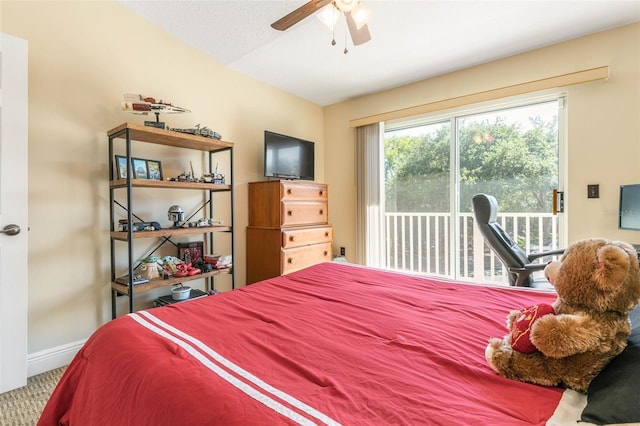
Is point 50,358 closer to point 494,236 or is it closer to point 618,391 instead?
point 618,391

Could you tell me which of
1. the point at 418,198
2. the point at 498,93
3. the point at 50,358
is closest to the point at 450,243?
the point at 418,198

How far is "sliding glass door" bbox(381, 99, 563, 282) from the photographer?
2.90 meters

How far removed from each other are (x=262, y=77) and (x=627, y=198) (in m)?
3.47

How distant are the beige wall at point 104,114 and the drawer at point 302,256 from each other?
576 millimetres

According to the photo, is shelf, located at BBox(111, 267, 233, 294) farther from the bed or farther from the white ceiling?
the white ceiling

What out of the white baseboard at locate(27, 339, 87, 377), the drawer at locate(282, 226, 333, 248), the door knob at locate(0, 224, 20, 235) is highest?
the door knob at locate(0, 224, 20, 235)

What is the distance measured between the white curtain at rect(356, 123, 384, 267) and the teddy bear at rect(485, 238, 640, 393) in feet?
9.86

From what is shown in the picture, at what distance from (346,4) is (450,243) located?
2717 millimetres

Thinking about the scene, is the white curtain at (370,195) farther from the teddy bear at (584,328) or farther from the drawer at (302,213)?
the teddy bear at (584,328)

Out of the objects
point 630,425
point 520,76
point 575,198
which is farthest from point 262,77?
point 630,425

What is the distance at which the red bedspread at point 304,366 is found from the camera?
663mm

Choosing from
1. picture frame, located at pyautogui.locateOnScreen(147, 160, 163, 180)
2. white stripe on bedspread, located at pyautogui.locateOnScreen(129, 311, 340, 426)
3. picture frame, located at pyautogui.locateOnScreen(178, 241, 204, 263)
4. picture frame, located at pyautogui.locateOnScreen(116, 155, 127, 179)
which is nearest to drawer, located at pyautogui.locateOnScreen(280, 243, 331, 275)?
picture frame, located at pyautogui.locateOnScreen(178, 241, 204, 263)

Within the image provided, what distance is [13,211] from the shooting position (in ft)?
5.77

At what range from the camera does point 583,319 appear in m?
0.72
